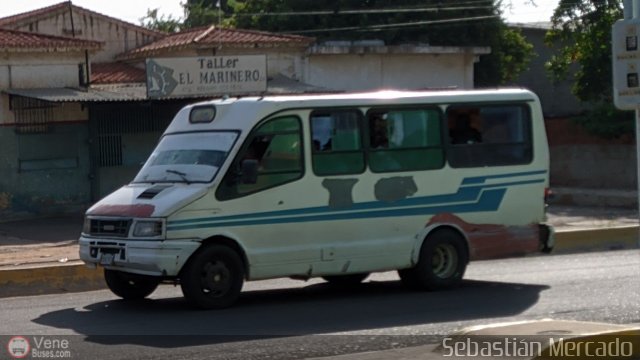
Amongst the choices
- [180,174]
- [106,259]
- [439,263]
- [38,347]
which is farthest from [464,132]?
[38,347]

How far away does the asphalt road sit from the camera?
10320mm

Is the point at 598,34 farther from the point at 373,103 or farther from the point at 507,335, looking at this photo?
the point at 507,335

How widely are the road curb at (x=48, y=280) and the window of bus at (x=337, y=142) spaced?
4.27m

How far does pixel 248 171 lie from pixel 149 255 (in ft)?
4.93

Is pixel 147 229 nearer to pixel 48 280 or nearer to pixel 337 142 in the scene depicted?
pixel 337 142

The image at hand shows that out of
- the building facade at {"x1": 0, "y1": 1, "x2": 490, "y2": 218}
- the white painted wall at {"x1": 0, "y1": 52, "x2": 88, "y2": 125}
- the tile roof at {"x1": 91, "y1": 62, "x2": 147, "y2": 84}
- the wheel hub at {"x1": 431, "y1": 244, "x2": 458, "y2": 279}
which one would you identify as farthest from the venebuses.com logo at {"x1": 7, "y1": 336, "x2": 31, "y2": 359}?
the tile roof at {"x1": 91, "y1": 62, "x2": 147, "y2": 84}

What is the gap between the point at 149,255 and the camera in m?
12.0

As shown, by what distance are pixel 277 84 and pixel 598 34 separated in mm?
10949

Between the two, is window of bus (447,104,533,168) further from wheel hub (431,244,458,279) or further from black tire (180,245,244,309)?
black tire (180,245,244,309)

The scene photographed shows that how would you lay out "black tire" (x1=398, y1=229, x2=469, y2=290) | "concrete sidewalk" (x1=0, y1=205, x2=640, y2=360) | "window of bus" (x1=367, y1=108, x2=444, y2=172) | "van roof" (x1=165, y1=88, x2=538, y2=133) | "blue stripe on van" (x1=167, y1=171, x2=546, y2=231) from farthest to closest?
"black tire" (x1=398, y1=229, x2=469, y2=290)
"window of bus" (x1=367, y1=108, x2=444, y2=172)
"van roof" (x1=165, y1=88, x2=538, y2=133)
"blue stripe on van" (x1=167, y1=171, x2=546, y2=231)
"concrete sidewalk" (x1=0, y1=205, x2=640, y2=360)

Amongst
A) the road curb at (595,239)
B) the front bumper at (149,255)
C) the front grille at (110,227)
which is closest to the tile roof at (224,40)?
the road curb at (595,239)

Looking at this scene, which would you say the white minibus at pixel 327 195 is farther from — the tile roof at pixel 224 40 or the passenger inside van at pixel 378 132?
the tile roof at pixel 224 40

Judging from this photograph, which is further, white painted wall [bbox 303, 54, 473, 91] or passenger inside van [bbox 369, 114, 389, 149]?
white painted wall [bbox 303, 54, 473, 91]

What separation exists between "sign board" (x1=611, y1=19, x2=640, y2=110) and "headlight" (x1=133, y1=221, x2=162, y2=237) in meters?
5.05
